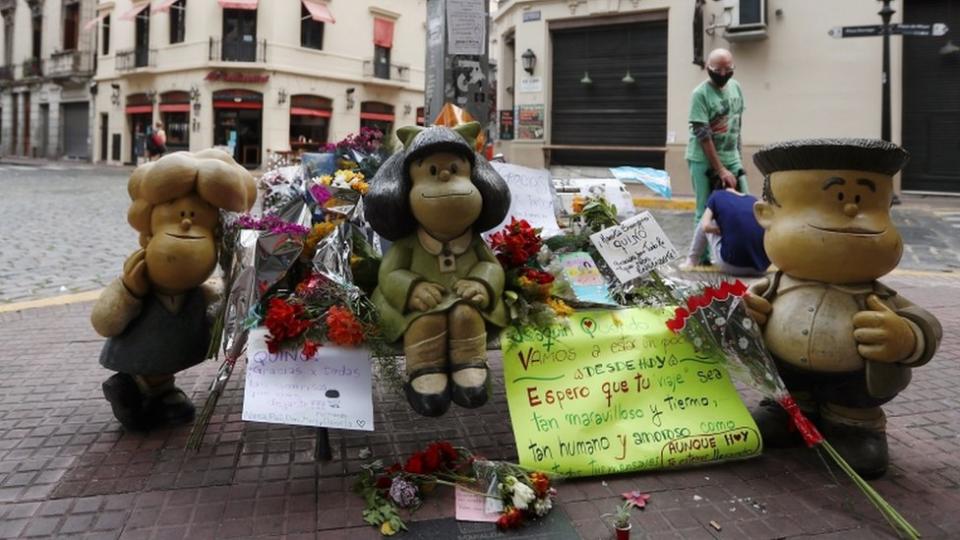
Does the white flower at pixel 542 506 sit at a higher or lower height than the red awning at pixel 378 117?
lower

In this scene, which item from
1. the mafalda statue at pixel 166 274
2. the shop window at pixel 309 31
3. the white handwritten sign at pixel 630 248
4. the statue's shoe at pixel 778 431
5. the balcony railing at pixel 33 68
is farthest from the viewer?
the balcony railing at pixel 33 68

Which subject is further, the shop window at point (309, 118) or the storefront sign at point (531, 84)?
the shop window at point (309, 118)

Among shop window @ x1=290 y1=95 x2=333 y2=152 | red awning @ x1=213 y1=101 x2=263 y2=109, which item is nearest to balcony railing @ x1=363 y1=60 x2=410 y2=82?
shop window @ x1=290 y1=95 x2=333 y2=152

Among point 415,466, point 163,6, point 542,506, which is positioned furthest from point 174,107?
point 542,506

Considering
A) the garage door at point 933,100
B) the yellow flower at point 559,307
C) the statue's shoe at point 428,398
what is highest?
the garage door at point 933,100

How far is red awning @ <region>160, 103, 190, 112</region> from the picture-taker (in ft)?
90.3

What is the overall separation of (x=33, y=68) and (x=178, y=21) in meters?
11.8

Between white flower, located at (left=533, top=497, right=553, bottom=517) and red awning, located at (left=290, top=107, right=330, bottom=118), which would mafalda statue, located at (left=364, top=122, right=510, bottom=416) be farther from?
red awning, located at (left=290, top=107, right=330, bottom=118)

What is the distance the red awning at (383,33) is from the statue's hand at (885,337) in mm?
29465

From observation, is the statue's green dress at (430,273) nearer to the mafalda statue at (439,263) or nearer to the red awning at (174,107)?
the mafalda statue at (439,263)

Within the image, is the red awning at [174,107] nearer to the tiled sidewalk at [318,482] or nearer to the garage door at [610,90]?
the garage door at [610,90]

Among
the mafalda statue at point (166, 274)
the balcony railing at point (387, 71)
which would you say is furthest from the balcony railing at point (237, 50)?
the mafalda statue at point (166, 274)

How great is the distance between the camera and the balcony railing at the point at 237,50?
26.7m

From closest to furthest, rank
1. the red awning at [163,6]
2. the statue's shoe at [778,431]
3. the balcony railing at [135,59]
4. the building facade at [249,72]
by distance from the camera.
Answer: the statue's shoe at [778,431] < the building facade at [249,72] < the red awning at [163,6] < the balcony railing at [135,59]
